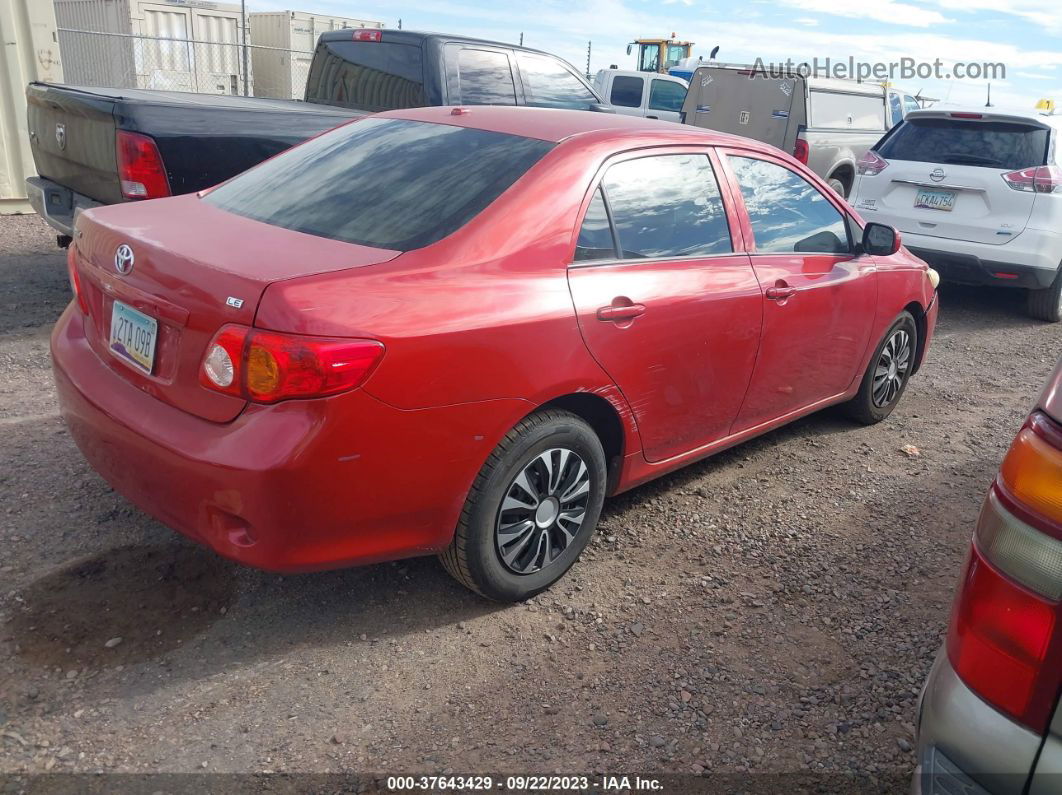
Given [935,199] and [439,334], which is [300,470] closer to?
[439,334]

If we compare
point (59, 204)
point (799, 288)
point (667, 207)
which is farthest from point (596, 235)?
point (59, 204)

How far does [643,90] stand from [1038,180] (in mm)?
11054

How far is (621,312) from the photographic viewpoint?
121 inches

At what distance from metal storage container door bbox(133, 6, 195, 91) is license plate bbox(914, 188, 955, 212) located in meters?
12.9

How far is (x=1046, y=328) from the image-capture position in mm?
7930

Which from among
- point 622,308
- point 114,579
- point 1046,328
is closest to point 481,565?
point 622,308

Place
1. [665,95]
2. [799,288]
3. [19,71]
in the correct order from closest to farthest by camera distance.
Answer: [799,288]
[19,71]
[665,95]

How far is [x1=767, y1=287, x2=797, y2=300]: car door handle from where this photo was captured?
3.73m

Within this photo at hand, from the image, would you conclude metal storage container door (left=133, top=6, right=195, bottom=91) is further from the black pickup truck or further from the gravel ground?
the gravel ground

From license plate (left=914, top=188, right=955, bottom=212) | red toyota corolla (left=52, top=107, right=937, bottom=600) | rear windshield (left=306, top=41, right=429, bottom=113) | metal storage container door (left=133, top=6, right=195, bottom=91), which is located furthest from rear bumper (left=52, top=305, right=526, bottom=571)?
metal storage container door (left=133, top=6, right=195, bottom=91)

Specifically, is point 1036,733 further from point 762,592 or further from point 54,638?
point 54,638

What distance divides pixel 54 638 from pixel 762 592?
2.41 meters

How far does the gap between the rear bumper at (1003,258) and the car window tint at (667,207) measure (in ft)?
15.8

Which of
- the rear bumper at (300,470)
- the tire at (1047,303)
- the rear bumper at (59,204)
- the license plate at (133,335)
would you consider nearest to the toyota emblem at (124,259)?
the license plate at (133,335)
